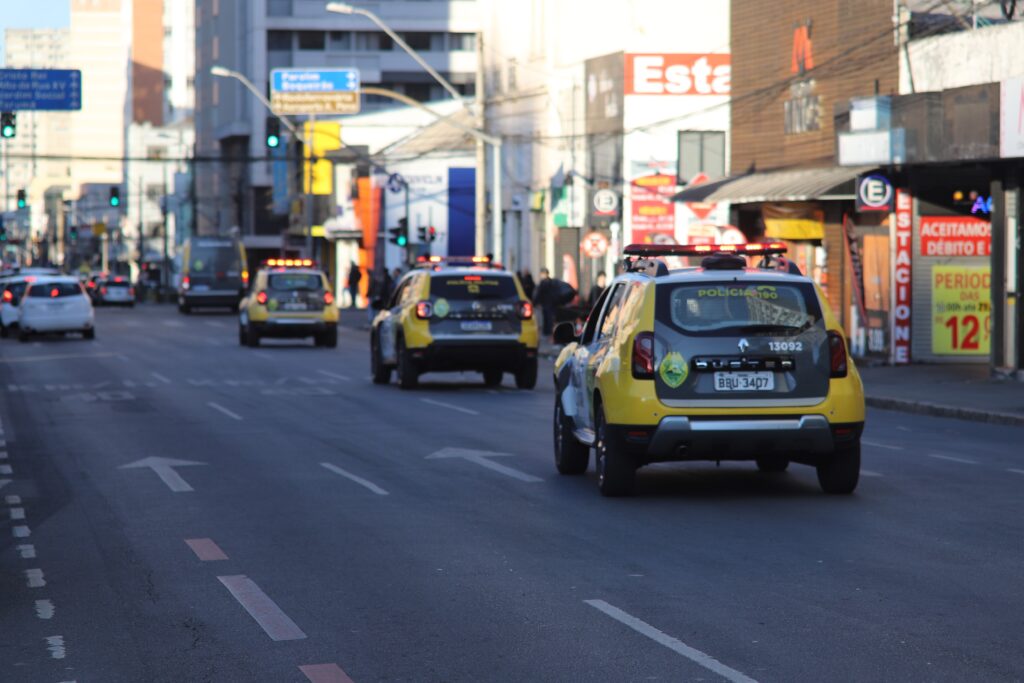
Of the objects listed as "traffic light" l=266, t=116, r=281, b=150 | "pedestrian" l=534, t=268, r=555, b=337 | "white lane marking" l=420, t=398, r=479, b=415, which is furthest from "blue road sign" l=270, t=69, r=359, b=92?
"white lane marking" l=420, t=398, r=479, b=415

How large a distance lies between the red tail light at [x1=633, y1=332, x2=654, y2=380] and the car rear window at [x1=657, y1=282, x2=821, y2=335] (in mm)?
176

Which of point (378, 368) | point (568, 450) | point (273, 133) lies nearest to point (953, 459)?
point (568, 450)

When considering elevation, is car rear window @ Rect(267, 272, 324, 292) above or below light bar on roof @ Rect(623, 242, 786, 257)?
below

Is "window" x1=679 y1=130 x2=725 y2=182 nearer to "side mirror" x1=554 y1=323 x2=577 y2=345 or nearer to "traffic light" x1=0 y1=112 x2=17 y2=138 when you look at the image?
"traffic light" x1=0 y1=112 x2=17 y2=138

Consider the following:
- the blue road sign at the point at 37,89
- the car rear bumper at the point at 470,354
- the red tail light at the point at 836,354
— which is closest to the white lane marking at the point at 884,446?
the red tail light at the point at 836,354

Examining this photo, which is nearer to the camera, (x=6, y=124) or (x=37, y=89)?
(x=6, y=124)

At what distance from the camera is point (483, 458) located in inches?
664

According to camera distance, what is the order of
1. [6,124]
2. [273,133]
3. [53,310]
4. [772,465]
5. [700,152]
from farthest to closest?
[700,152], [273,133], [53,310], [6,124], [772,465]

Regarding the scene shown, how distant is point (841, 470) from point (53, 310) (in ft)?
121

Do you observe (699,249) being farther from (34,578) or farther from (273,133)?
(273,133)

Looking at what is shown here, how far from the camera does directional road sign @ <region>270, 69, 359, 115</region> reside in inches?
2618

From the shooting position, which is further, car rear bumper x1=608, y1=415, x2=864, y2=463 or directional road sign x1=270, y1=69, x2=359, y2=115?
directional road sign x1=270, y1=69, x2=359, y2=115

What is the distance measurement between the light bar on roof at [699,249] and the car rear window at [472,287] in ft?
40.4

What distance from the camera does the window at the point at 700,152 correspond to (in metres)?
50.5
